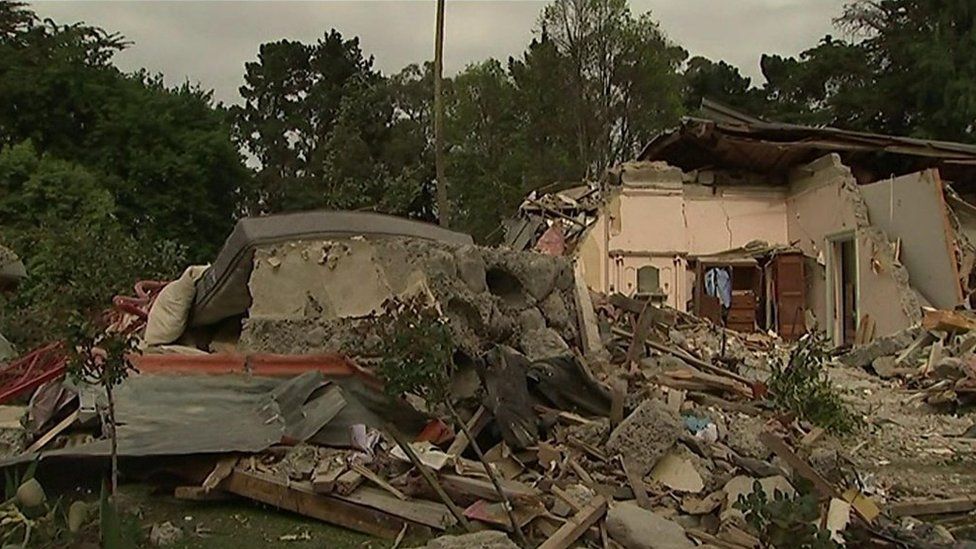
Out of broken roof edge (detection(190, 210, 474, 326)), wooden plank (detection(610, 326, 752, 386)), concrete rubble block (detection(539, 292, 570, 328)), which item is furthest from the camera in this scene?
wooden plank (detection(610, 326, 752, 386))

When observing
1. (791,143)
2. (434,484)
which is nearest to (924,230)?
(791,143)

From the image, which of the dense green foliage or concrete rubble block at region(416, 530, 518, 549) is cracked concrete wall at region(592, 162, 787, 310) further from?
the dense green foliage

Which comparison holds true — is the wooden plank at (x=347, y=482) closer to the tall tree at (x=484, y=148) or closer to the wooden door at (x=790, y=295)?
the wooden door at (x=790, y=295)

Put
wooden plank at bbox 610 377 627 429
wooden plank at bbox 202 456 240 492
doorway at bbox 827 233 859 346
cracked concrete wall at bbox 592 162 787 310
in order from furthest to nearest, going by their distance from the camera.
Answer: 1. cracked concrete wall at bbox 592 162 787 310
2. doorway at bbox 827 233 859 346
3. wooden plank at bbox 610 377 627 429
4. wooden plank at bbox 202 456 240 492

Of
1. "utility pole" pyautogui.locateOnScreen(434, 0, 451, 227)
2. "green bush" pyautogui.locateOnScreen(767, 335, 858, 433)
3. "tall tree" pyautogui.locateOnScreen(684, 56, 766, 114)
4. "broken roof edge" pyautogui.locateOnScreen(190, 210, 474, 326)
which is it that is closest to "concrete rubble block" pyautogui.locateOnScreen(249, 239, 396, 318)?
"broken roof edge" pyautogui.locateOnScreen(190, 210, 474, 326)

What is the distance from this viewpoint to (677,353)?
994 centimetres

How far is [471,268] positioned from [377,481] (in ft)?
9.06

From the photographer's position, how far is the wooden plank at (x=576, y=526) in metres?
4.79

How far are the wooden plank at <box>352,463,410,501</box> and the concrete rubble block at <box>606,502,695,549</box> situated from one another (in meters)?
1.28

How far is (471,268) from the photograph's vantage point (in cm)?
791

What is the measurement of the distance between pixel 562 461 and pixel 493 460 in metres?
0.48

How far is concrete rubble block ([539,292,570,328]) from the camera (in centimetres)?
885

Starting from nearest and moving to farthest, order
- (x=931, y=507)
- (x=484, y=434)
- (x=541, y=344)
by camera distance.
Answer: (x=931, y=507) → (x=484, y=434) → (x=541, y=344)

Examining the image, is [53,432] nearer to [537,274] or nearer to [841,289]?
[537,274]
